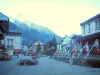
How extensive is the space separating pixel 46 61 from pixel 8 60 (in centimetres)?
97

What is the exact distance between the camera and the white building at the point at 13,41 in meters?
4.96

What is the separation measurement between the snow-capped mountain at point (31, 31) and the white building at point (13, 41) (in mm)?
175

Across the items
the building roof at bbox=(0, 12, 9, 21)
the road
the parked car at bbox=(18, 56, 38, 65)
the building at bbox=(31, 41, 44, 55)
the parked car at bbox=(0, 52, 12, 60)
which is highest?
the building roof at bbox=(0, 12, 9, 21)

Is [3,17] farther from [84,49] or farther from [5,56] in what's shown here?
[84,49]

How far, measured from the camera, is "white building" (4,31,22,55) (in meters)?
4.96

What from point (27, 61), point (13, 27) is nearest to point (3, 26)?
point (13, 27)

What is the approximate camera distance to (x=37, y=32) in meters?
5.24

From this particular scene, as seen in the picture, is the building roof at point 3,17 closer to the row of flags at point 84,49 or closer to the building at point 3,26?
the building at point 3,26

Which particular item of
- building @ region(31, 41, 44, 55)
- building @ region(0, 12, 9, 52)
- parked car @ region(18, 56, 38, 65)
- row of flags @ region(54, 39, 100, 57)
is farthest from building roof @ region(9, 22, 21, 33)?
row of flags @ region(54, 39, 100, 57)

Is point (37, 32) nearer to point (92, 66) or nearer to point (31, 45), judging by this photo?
point (31, 45)

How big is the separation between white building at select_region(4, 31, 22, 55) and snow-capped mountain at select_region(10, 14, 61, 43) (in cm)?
18

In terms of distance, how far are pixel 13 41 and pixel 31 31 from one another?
0.53 meters

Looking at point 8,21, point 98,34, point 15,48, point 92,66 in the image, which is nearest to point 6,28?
point 8,21

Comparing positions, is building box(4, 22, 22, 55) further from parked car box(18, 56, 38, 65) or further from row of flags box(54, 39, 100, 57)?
row of flags box(54, 39, 100, 57)
